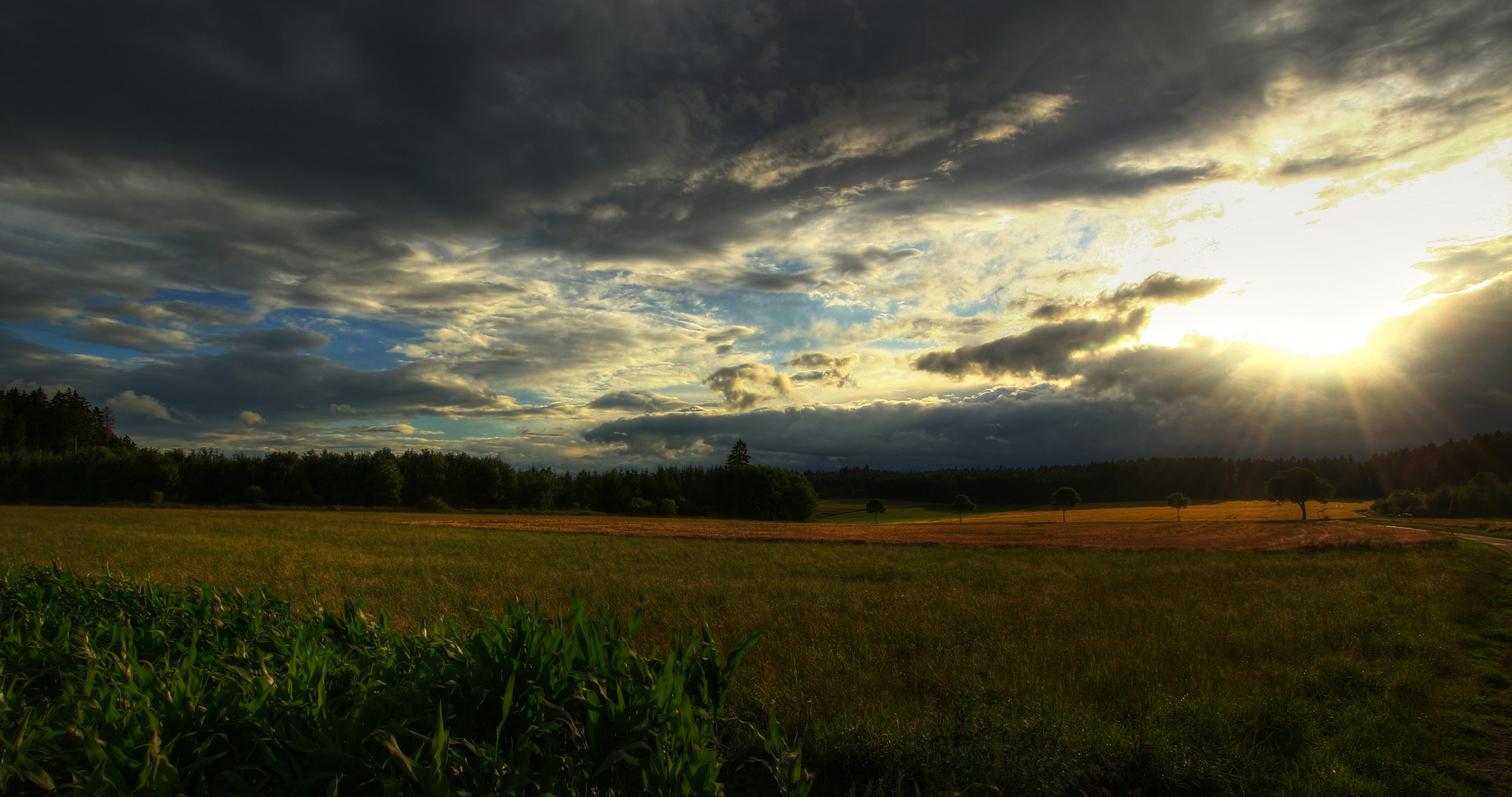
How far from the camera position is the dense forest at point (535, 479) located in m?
88.9

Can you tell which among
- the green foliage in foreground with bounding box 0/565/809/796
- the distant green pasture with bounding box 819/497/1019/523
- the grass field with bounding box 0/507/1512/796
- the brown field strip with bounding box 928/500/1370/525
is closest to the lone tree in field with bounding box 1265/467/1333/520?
the brown field strip with bounding box 928/500/1370/525

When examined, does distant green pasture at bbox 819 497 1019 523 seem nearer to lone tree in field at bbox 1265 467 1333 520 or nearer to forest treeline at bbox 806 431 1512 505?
forest treeline at bbox 806 431 1512 505

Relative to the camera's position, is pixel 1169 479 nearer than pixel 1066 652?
No

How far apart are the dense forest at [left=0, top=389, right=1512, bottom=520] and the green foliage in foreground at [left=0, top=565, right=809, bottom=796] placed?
101 m

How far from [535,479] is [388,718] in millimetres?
120428

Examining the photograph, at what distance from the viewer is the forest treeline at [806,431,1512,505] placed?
424 ft

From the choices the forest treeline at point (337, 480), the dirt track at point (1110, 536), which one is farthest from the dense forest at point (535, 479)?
the dirt track at point (1110, 536)

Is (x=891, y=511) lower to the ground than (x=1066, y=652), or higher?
lower

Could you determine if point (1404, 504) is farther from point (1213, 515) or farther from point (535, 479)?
point (535, 479)

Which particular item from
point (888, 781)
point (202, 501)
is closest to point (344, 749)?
point (888, 781)

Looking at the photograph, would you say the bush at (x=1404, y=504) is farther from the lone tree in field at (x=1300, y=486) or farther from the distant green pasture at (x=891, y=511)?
the distant green pasture at (x=891, y=511)

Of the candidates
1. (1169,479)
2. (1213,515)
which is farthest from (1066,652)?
(1169,479)

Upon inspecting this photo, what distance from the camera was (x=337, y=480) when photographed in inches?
3986

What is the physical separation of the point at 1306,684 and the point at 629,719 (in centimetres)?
968
